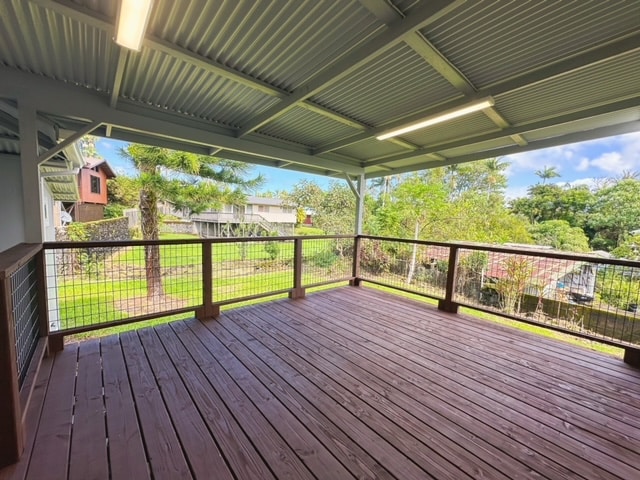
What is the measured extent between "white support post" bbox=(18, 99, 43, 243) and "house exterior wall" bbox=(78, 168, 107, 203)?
32.8 feet

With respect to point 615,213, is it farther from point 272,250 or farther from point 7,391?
point 7,391

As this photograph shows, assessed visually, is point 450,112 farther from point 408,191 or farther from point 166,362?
point 408,191

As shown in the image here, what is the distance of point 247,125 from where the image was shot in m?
3.47

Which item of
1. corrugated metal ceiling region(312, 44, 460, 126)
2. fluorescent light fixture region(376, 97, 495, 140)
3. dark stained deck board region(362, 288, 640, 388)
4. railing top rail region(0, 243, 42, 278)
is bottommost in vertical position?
dark stained deck board region(362, 288, 640, 388)

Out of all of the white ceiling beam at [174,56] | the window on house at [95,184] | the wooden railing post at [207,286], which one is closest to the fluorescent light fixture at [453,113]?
the white ceiling beam at [174,56]

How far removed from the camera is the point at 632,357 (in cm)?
246

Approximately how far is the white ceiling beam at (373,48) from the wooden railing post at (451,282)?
2.73 m

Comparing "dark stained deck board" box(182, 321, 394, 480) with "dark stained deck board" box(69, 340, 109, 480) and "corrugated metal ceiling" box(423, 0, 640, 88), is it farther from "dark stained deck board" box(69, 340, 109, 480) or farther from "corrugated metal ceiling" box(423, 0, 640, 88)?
"corrugated metal ceiling" box(423, 0, 640, 88)

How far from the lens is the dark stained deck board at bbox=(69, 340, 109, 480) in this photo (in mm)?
1259

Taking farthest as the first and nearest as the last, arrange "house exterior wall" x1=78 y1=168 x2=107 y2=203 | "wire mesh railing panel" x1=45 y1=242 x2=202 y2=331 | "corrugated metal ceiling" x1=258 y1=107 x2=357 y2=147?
"house exterior wall" x1=78 y1=168 x2=107 y2=203, "corrugated metal ceiling" x1=258 y1=107 x2=357 y2=147, "wire mesh railing panel" x1=45 y1=242 x2=202 y2=331

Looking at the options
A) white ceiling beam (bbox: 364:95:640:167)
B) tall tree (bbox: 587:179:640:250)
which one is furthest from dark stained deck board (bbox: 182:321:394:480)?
tall tree (bbox: 587:179:640:250)

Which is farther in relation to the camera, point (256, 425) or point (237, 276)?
point (237, 276)

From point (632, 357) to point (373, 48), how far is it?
359 centimetres

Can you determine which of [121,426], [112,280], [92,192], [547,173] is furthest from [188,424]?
[547,173]
